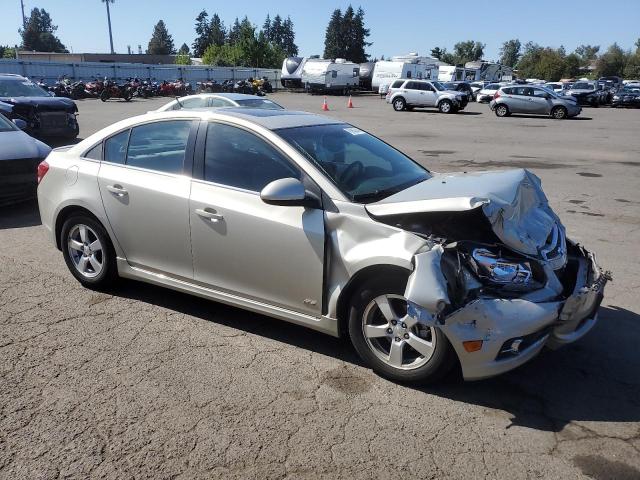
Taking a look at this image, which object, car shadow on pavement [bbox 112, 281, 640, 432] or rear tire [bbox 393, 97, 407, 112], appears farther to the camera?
rear tire [bbox 393, 97, 407, 112]

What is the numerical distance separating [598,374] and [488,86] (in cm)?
4503

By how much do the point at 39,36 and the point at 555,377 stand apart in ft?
530

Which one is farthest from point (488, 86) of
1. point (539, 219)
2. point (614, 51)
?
point (614, 51)

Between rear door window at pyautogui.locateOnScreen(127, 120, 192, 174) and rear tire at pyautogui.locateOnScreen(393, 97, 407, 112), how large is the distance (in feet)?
96.1

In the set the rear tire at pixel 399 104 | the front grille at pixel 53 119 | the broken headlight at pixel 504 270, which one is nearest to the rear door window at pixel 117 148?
the broken headlight at pixel 504 270

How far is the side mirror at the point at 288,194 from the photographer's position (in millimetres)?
3664

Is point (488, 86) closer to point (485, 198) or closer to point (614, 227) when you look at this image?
Answer: point (614, 227)

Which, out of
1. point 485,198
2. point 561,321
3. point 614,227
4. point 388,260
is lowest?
point 614,227

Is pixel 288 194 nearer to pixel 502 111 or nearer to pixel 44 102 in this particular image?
pixel 44 102

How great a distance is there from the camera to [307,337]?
4.30 metres

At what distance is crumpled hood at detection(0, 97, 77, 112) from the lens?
14109 millimetres

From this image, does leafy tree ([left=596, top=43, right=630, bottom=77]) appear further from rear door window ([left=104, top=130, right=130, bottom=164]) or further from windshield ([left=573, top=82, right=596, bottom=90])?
rear door window ([left=104, top=130, right=130, bottom=164])

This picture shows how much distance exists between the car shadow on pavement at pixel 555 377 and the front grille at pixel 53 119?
1166cm

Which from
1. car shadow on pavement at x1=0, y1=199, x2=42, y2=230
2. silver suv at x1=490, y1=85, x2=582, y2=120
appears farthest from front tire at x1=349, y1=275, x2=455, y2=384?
silver suv at x1=490, y1=85, x2=582, y2=120
